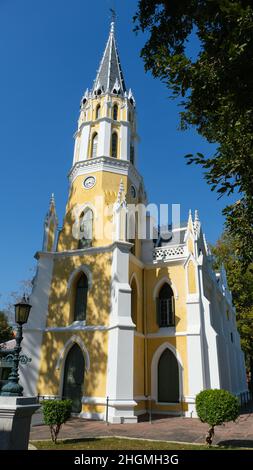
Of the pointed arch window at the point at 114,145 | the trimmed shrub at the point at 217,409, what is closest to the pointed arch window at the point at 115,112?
the pointed arch window at the point at 114,145

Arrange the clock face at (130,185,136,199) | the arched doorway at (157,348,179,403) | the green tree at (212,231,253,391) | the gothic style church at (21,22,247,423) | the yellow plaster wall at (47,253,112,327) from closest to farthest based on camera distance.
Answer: the gothic style church at (21,22,247,423) → the yellow plaster wall at (47,253,112,327) → the arched doorway at (157,348,179,403) → the clock face at (130,185,136,199) → the green tree at (212,231,253,391)

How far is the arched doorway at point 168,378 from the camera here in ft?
56.6

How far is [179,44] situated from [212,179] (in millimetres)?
4301

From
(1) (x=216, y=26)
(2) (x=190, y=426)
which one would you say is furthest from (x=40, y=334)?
(1) (x=216, y=26)

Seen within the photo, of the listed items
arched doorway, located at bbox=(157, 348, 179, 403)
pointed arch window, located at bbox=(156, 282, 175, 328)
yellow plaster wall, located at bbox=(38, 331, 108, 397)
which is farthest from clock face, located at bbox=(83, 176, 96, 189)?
arched doorway, located at bbox=(157, 348, 179, 403)

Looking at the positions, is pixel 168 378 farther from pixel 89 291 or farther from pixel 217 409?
pixel 217 409

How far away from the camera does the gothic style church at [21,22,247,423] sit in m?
15.8

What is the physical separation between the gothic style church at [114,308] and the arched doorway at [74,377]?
0.05 m

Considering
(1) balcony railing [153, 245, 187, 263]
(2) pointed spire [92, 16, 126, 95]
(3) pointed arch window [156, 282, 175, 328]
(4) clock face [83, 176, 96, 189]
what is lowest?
(3) pointed arch window [156, 282, 175, 328]

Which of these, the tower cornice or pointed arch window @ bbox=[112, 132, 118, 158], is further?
pointed arch window @ bbox=[112, 132, 118, 158]

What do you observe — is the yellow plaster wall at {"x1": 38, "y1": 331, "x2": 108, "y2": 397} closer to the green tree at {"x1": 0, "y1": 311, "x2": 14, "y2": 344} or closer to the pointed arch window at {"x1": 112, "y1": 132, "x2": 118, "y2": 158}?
the pointed arch window at {"x1": 112, "y1": 132, "x2": 118, "y2": 158}

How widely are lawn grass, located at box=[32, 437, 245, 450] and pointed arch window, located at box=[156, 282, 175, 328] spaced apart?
9164mm

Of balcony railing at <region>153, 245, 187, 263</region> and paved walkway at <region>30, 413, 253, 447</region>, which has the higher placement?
balcony railing at <region>153, 245, 187, 263</region>

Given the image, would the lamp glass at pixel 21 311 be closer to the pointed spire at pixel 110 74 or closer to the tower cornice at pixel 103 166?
the tower cornice at pixel 103 166
